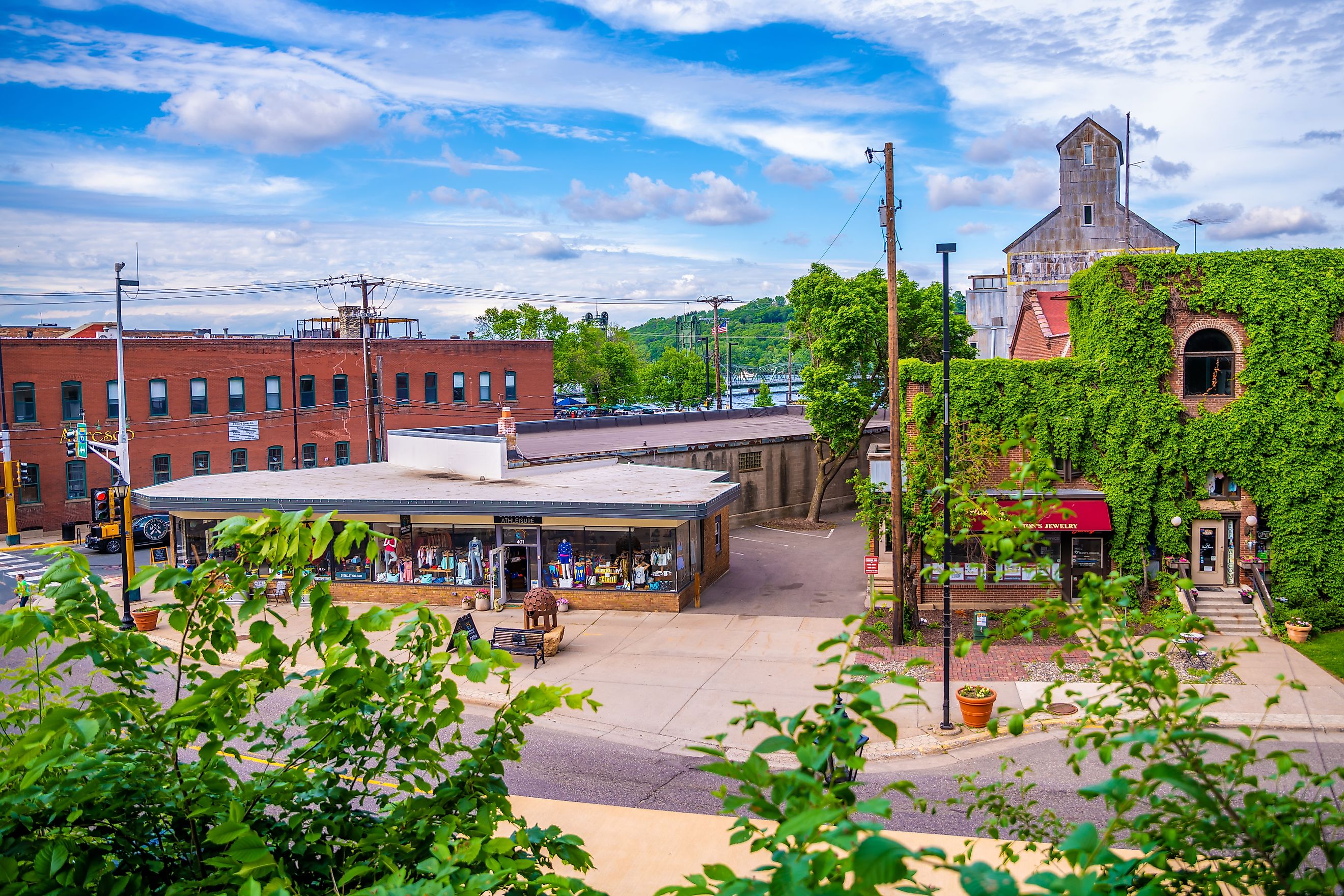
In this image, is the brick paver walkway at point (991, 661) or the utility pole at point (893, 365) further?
the utility pole at point (893, 365)

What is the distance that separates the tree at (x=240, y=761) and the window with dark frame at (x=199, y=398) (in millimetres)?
48086

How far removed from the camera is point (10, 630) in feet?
11.6

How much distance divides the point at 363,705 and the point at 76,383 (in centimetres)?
4779

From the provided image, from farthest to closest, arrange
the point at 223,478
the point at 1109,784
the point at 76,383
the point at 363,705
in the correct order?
A: the point at 76,383, the point at 223,478, the point at 363,705, the point at 1109,784

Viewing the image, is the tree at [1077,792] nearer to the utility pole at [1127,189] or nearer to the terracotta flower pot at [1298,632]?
the terracotta flower pot at [1298,632]

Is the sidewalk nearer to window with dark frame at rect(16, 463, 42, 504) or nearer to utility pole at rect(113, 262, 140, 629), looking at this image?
utility pole at rect(113, 262, 140, 629)

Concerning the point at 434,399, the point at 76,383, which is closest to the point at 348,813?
the point at 76,383

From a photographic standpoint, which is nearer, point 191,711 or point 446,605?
point 191,711

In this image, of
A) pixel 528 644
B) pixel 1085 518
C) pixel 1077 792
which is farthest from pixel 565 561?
pixel 1077 792

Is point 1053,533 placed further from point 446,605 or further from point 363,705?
point 363,705

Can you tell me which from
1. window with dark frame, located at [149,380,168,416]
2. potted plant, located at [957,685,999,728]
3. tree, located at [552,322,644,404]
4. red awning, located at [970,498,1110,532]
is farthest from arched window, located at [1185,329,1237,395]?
tree, located at [552,322,644,404]

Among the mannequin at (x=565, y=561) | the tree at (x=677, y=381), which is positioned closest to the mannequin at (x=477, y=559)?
the mannequin at (x=565, y=561)

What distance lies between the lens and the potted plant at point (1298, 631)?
2245 centimetres

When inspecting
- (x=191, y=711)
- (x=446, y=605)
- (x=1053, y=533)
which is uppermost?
(x=191, y=711)
